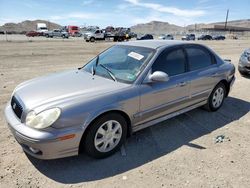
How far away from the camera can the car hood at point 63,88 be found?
10.5 feet

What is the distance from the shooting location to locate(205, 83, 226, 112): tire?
5116 mm

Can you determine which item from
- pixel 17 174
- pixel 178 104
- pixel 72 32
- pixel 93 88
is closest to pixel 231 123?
pixel 178 104

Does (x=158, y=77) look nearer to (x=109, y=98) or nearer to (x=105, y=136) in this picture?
(x=109, y=98)

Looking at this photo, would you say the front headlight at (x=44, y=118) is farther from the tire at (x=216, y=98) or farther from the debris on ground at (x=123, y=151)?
the tire at (x=216, y=98)

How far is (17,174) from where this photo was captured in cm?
308

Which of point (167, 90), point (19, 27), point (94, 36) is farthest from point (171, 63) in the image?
point (19, 27)

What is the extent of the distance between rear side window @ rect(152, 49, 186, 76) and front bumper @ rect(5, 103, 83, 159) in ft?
5.44

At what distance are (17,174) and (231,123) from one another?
3890 mm

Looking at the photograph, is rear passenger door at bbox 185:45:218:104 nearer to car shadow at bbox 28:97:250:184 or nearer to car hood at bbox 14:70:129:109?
car shadow at bbox 28:97:250:184

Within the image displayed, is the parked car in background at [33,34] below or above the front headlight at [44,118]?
above

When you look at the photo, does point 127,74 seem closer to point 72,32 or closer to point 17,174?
point 17,174

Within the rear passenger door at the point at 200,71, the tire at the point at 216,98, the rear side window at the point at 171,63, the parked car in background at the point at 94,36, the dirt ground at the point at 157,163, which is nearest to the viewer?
the dirt ground at the point at 157,163

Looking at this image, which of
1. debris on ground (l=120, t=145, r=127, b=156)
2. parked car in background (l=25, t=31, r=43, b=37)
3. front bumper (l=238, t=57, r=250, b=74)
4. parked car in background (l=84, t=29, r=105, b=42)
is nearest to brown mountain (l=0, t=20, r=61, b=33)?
parked car in background (l=25, t=31, r=43, b=37)

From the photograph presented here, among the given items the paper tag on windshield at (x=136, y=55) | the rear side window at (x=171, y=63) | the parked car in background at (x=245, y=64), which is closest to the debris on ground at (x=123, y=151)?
the rear side window at (x=171, y=63)
